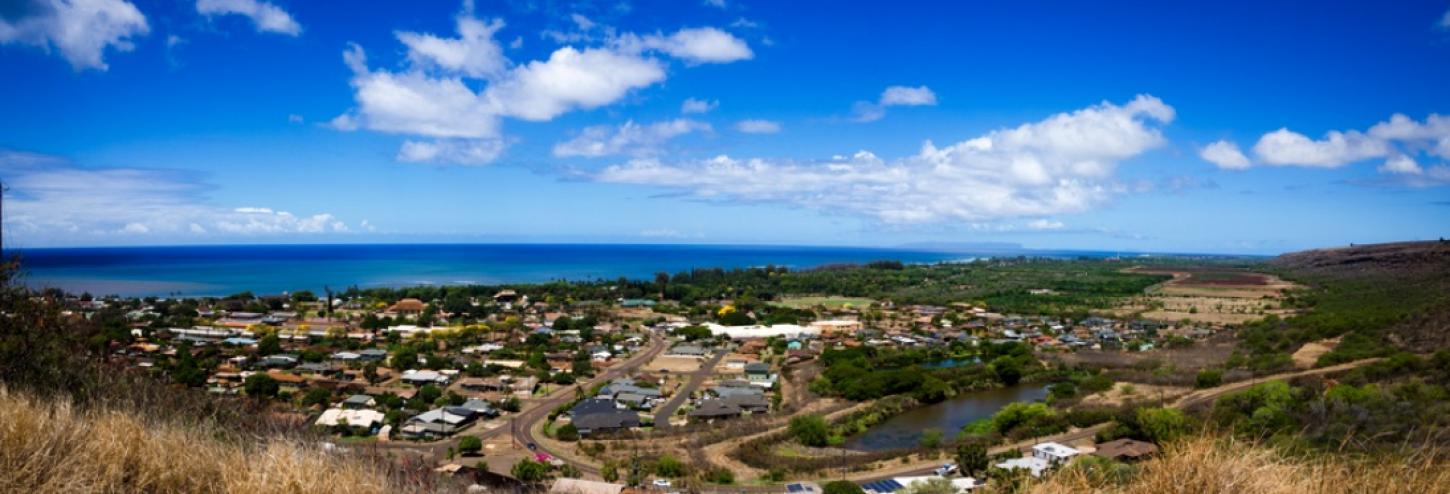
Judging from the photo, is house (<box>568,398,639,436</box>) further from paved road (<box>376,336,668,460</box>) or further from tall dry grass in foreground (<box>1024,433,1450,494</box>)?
tall dry grass in foreground (<box>1024,433,1450,494</box>)

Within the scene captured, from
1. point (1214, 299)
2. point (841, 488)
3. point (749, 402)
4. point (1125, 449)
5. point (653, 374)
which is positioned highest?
point (1214, 299)

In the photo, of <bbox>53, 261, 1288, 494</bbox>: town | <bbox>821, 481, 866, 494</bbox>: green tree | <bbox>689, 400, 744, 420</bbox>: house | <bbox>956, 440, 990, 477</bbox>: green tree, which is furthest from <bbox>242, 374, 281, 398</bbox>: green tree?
<bbox>956, 440, 990, 477</bbox>: green tree

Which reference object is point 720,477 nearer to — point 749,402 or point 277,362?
point 749,402

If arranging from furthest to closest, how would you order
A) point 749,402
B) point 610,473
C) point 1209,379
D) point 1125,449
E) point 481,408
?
point 1209,379 → point 749,402 → point 481,408 → point 1125,449 → point 610,473

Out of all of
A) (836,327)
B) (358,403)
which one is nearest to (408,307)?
(836,327)

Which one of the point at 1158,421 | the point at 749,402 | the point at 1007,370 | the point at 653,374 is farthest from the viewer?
the point at 653,374

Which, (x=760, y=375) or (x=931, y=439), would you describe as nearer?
(x=931, y=439)

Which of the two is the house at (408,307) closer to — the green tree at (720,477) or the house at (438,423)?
the house at (438,423)
